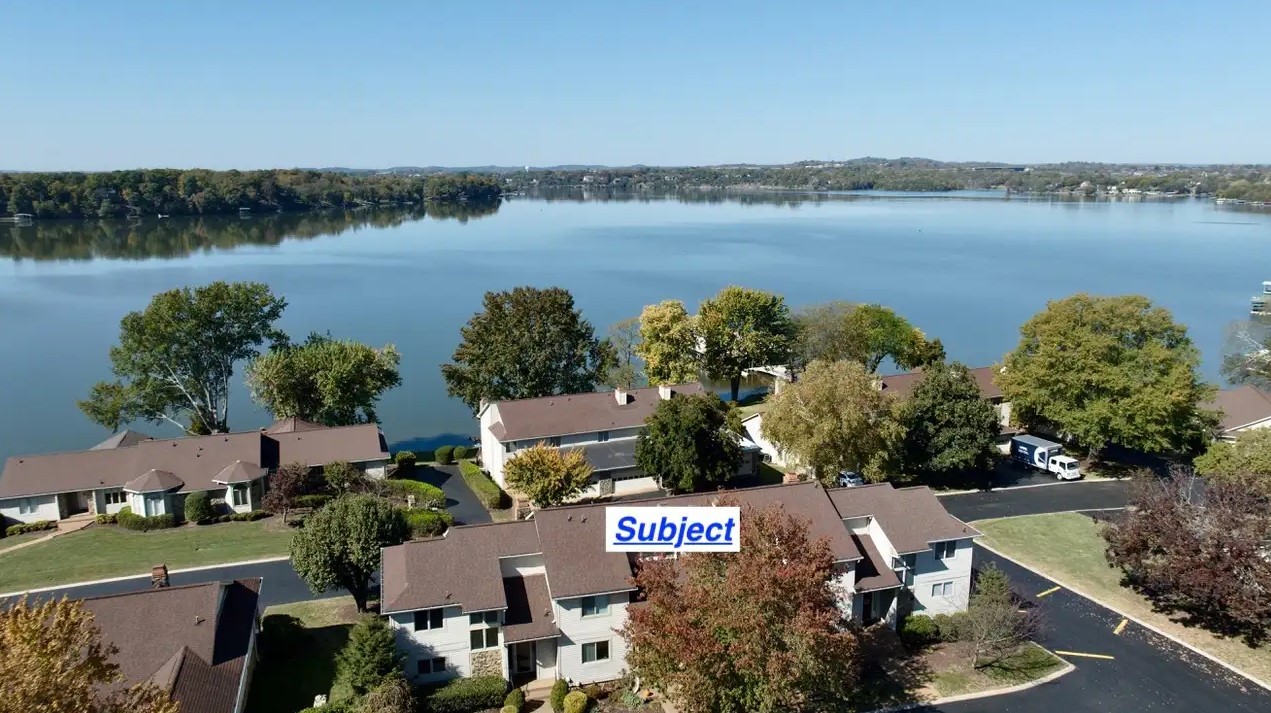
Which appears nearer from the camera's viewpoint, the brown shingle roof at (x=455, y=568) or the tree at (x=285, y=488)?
the brown shingle roof at (x=455, y=568)

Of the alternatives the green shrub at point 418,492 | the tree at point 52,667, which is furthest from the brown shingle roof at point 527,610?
the green shrub at point 418,492

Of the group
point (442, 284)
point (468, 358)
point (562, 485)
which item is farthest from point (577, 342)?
point (442, 284)

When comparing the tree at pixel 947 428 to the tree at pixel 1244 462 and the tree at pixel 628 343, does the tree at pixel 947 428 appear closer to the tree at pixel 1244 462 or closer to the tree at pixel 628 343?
the tree at pixel 1244 462

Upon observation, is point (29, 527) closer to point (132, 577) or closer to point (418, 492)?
point (132, 577)

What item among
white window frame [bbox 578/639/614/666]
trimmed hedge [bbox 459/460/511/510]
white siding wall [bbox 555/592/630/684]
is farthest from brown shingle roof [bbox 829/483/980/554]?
trimmed hedge [bbox 459/460/511/510]

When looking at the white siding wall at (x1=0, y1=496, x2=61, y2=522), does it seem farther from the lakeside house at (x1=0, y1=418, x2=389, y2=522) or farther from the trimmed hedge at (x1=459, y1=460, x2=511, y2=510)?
the trimmed hedge at (x1=459, y1=460, x2=511, y2=510)

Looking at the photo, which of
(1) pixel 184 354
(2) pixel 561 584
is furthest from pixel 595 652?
(1) pixel 184 354
